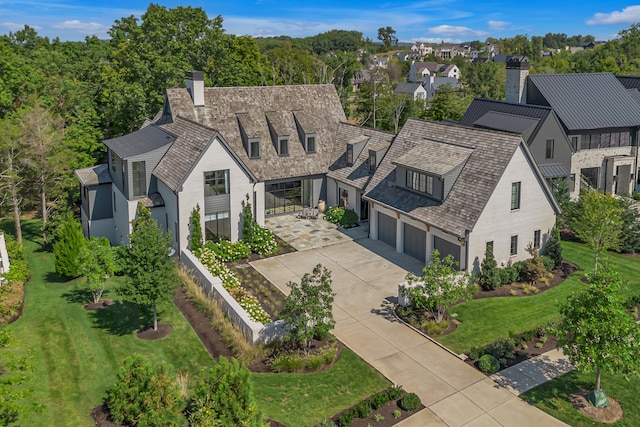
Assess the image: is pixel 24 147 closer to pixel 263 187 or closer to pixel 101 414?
pixel 263 187

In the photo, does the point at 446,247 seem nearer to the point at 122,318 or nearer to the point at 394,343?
the point at 394,343

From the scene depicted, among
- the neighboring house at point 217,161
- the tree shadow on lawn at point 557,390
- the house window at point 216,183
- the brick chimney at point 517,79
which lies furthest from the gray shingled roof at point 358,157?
the tree shadow on lawn at point 557,390

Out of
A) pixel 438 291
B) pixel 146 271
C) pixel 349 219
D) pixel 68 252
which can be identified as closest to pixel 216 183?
pixel 68 252

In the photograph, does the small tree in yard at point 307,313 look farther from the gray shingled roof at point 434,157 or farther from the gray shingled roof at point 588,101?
the gray shingled roof at point 588,101

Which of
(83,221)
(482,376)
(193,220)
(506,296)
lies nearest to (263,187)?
(193,220)

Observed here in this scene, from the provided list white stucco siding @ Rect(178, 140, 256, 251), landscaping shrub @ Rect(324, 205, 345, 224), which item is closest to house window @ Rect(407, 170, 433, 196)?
landscaping shrub @ Rect(324, 205, 345, 224)

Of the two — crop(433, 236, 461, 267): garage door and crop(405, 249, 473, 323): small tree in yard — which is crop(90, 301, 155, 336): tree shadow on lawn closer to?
crop(405, 249, 473, 323): small tree in yard

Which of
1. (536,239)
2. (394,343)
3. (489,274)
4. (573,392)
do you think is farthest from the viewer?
(536,239)
